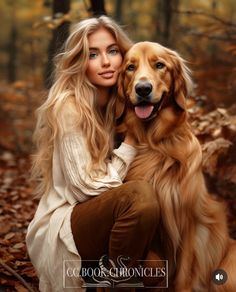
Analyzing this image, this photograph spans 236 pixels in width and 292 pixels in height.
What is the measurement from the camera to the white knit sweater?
2.85 metres

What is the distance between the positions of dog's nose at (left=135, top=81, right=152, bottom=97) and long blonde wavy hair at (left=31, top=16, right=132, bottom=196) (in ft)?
1.15

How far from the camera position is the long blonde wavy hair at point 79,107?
116 inches

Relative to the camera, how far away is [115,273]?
9.03ft

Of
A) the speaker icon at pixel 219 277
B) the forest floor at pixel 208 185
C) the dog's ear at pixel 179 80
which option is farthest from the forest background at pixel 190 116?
the speaker icon at pixel 219 277

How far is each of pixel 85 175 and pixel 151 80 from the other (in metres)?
0.64

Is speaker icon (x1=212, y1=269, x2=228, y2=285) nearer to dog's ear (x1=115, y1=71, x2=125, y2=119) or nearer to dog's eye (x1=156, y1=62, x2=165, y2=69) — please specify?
dog's ear (x1=115, y1=71, x2=125, y2=119)

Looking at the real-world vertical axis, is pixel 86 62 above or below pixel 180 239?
above

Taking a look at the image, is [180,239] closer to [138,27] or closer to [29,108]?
[29,108]

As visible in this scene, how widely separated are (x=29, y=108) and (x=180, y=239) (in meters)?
8.70

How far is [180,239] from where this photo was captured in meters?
2.95

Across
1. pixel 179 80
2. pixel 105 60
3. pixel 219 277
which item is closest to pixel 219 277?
pixel 219 277

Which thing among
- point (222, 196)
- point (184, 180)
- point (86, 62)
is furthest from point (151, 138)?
point (222, 196)

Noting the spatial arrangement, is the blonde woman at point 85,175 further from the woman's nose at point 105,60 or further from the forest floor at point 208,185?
the forest floor at point 208,185

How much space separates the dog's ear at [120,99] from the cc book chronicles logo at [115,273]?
867 millimetres
